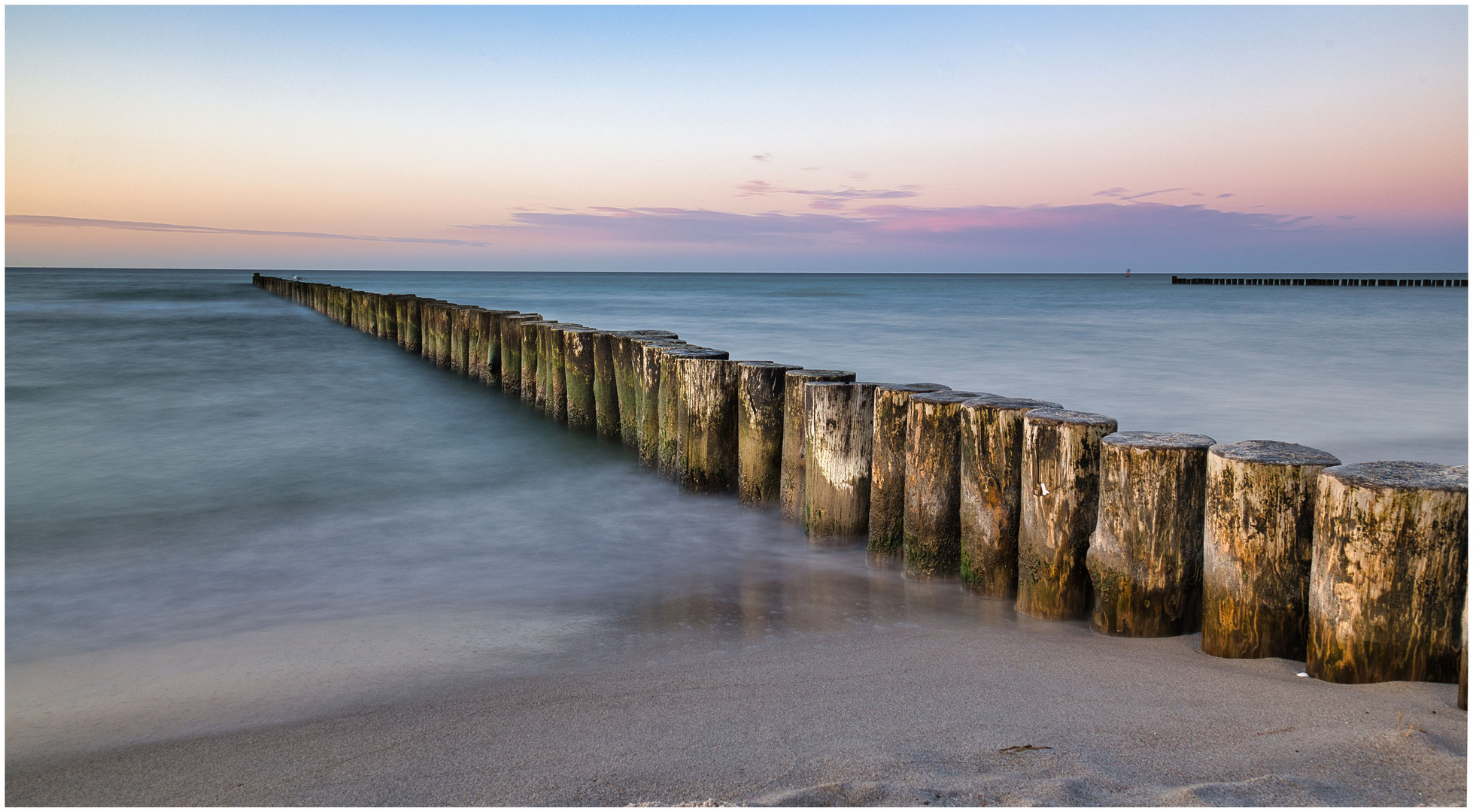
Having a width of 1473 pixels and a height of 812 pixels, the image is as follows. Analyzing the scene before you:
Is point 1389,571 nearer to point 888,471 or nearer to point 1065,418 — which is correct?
point 1065,418

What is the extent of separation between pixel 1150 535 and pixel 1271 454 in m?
0.43

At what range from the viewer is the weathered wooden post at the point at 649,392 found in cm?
A: 574

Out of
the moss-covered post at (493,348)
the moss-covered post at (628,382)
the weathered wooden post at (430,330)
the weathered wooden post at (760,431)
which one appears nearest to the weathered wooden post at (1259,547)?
the weathered wooden post at (760,431)

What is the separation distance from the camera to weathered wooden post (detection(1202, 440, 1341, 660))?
8.82ft

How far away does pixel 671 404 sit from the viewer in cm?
549

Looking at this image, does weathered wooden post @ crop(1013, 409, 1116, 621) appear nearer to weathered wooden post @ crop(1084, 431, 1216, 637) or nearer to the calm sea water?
weathered wooden post @ crop(1084, 431, 1216, 637)

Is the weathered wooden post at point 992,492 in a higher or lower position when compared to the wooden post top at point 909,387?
lower

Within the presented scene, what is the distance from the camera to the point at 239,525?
16.5ft

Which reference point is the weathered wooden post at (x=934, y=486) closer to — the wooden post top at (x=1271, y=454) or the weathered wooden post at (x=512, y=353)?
the wooden post top at (x=1271, y=454)

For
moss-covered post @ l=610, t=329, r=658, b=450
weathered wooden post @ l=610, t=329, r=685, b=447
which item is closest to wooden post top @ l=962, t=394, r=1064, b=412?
weathered wooden post @ l=610, t=329, r=685, b=447

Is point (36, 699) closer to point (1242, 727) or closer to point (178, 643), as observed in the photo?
point (178, 643)

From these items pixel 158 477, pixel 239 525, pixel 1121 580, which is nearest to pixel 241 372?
pixel 158 477

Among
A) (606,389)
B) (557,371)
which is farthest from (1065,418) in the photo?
(557,371)

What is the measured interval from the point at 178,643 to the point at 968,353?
43.7 ft
